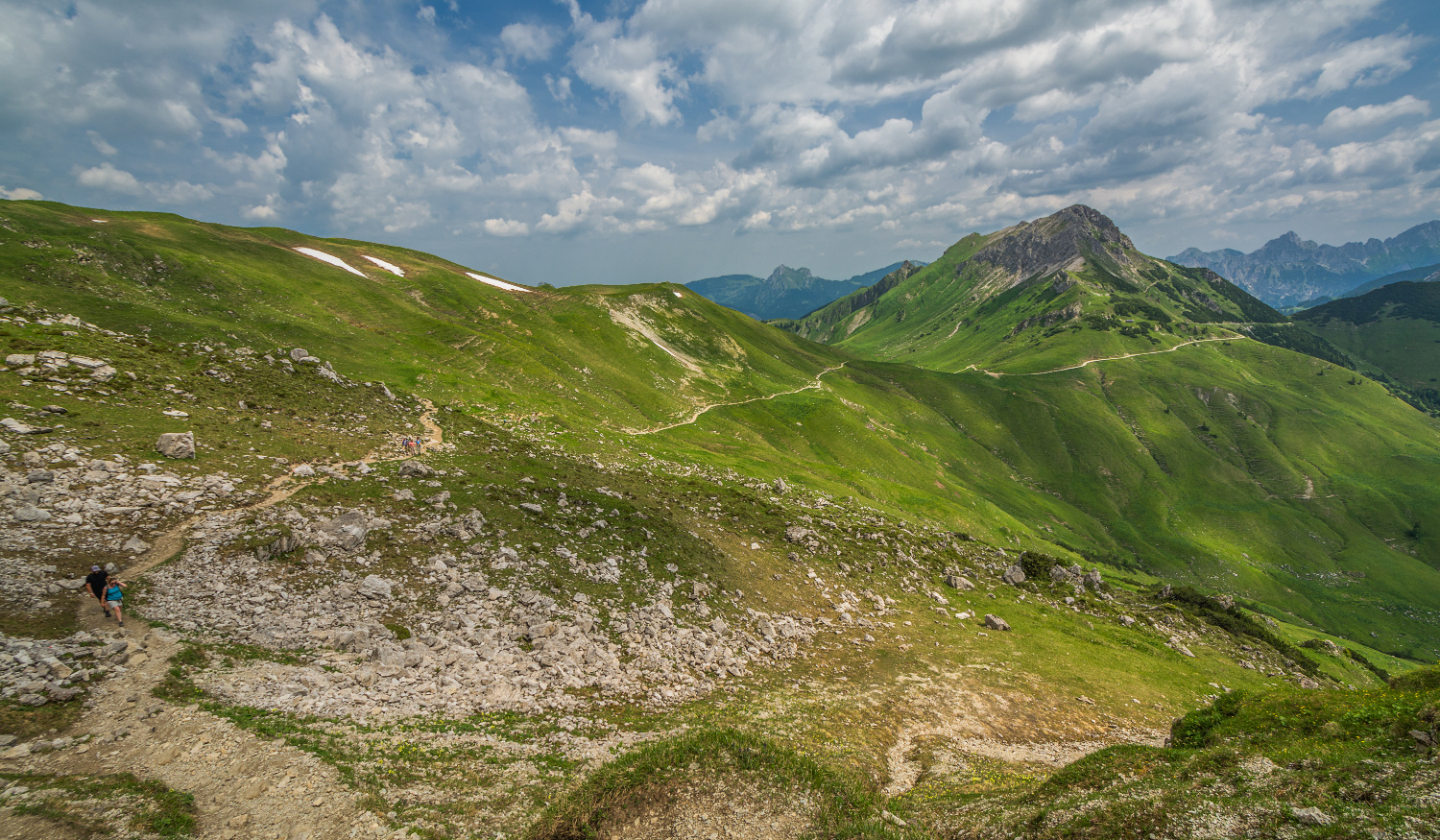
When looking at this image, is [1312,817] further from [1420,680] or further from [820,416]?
[820,416]

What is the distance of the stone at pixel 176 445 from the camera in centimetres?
2670

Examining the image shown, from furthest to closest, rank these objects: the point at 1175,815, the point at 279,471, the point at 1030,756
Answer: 1. the point at 279,471
2. the point at 1030,756
3. the point at 1175,815

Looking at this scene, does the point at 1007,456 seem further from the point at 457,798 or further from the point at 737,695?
the point at 457,798

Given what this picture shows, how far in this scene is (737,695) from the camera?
24828mm

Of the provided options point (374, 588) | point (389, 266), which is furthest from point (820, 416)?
point (374, 588)

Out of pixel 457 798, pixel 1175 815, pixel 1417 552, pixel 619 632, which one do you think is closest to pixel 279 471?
pixel 619 632

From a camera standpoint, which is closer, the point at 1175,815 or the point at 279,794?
the point at 279,794

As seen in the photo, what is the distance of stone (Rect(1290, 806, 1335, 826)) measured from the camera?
12.8 metres

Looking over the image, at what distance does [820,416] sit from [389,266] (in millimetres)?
88558

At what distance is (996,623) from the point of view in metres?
39.8

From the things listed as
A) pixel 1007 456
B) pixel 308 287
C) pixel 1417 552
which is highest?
pixel 308 287

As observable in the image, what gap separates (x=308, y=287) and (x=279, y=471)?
5584cm

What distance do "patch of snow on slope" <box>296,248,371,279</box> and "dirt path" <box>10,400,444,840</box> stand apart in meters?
86.0

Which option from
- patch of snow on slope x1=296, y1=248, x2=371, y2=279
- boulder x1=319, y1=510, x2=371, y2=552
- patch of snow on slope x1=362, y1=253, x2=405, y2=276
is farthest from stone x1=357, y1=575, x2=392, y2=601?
patch of snow on slope x1=362, y1=253, x2=405, y2=276
